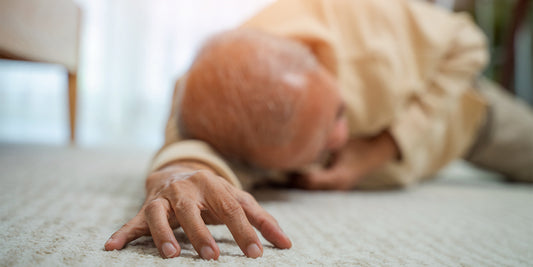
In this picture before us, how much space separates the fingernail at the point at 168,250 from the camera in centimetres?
26

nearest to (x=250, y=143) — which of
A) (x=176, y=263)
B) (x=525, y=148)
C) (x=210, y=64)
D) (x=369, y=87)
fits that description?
(x=210, y=64)

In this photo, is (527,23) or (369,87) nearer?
(369,87)

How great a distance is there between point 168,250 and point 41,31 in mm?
661

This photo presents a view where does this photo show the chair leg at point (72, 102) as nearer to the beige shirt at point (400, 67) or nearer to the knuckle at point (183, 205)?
the beige shirt at point (400, 67)

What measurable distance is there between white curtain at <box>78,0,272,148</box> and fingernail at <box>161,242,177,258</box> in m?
1.42

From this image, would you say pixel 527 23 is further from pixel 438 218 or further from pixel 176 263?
pixel 176 263

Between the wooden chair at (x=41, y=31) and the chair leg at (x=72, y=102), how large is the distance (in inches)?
1.4

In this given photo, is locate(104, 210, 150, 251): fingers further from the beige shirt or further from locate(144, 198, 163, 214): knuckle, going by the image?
the beige shirt

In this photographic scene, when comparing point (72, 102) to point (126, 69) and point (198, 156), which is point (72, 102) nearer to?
point (126, 69)

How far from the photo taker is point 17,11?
0.61m

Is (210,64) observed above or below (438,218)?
above

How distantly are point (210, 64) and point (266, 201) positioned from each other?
0.19 m

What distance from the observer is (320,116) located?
452mm

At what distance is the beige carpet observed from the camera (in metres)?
0.27
